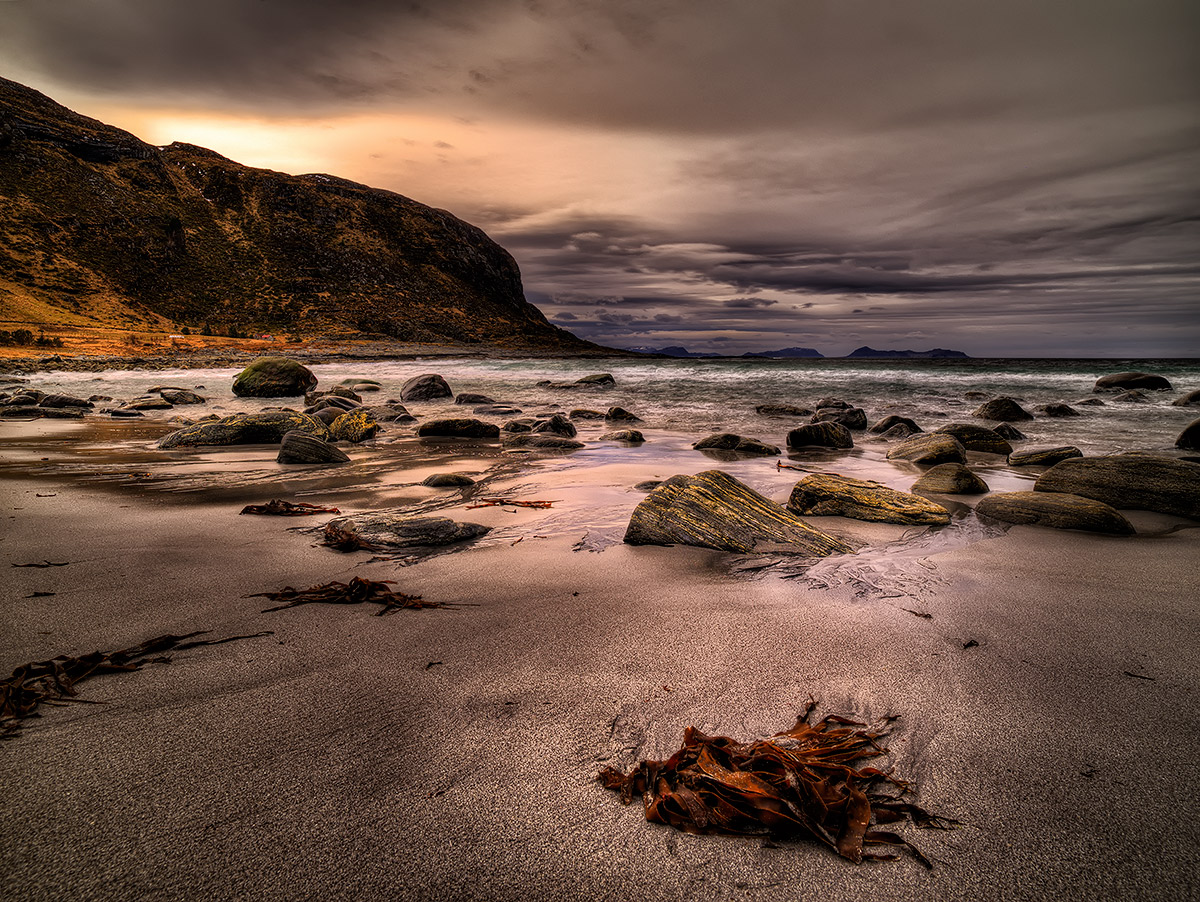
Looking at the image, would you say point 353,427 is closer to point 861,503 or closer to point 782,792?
point 861,503

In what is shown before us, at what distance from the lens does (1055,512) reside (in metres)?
4.60

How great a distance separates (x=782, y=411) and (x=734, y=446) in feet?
24.5

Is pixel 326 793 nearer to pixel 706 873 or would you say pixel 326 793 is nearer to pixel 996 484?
Answer: pixel 706 873

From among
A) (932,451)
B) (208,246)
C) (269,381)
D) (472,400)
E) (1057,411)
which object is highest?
(208,246)

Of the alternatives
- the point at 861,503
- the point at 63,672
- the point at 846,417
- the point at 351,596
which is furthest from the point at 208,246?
the point at 861,503

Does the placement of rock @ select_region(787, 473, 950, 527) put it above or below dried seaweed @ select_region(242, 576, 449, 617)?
above

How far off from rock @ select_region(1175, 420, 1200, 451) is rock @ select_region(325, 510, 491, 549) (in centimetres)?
1232

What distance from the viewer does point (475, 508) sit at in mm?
5051

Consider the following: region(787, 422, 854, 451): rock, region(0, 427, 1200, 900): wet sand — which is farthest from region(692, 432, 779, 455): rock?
region(0, 427, 1200, 900): wet sand

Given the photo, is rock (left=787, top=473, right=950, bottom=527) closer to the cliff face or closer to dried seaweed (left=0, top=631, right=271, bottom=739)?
dried seaweed (left=0, top=631, right=271, bottom=739)

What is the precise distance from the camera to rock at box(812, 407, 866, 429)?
508 inches

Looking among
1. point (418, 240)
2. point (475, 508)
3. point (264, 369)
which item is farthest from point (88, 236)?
point (475, 508)

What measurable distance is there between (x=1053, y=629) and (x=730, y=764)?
2087mm

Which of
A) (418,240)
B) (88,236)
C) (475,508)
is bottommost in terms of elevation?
(475,508)
